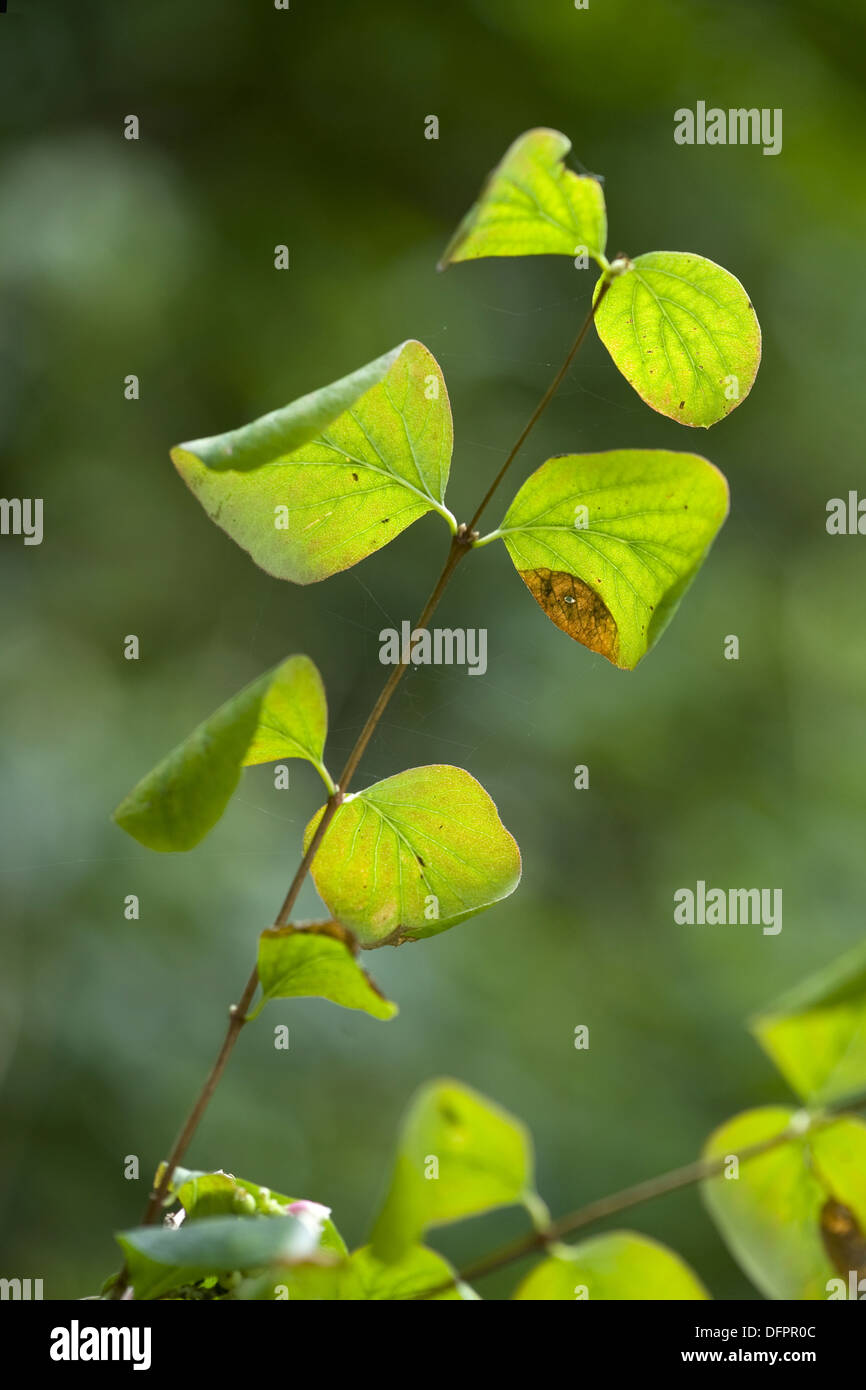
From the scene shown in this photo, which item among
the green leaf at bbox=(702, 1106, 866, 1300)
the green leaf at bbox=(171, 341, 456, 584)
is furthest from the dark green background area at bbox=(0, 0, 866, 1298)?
the green leaf at bbox=(702, 1106, 866, 1300)

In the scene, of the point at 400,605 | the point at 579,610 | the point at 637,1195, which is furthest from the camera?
the point at 400,605

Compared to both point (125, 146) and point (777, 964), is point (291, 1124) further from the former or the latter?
point (125, 146)

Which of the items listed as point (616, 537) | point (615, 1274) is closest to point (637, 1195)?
point (615, 1274)

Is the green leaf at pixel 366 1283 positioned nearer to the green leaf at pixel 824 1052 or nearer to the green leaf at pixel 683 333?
the green leaf at pixel 824 1052

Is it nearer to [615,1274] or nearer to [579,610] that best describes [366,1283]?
[615,1274]

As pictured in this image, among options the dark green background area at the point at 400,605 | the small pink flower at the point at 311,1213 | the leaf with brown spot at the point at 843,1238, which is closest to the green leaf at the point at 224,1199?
the small pink flower at the point at 311,1213
